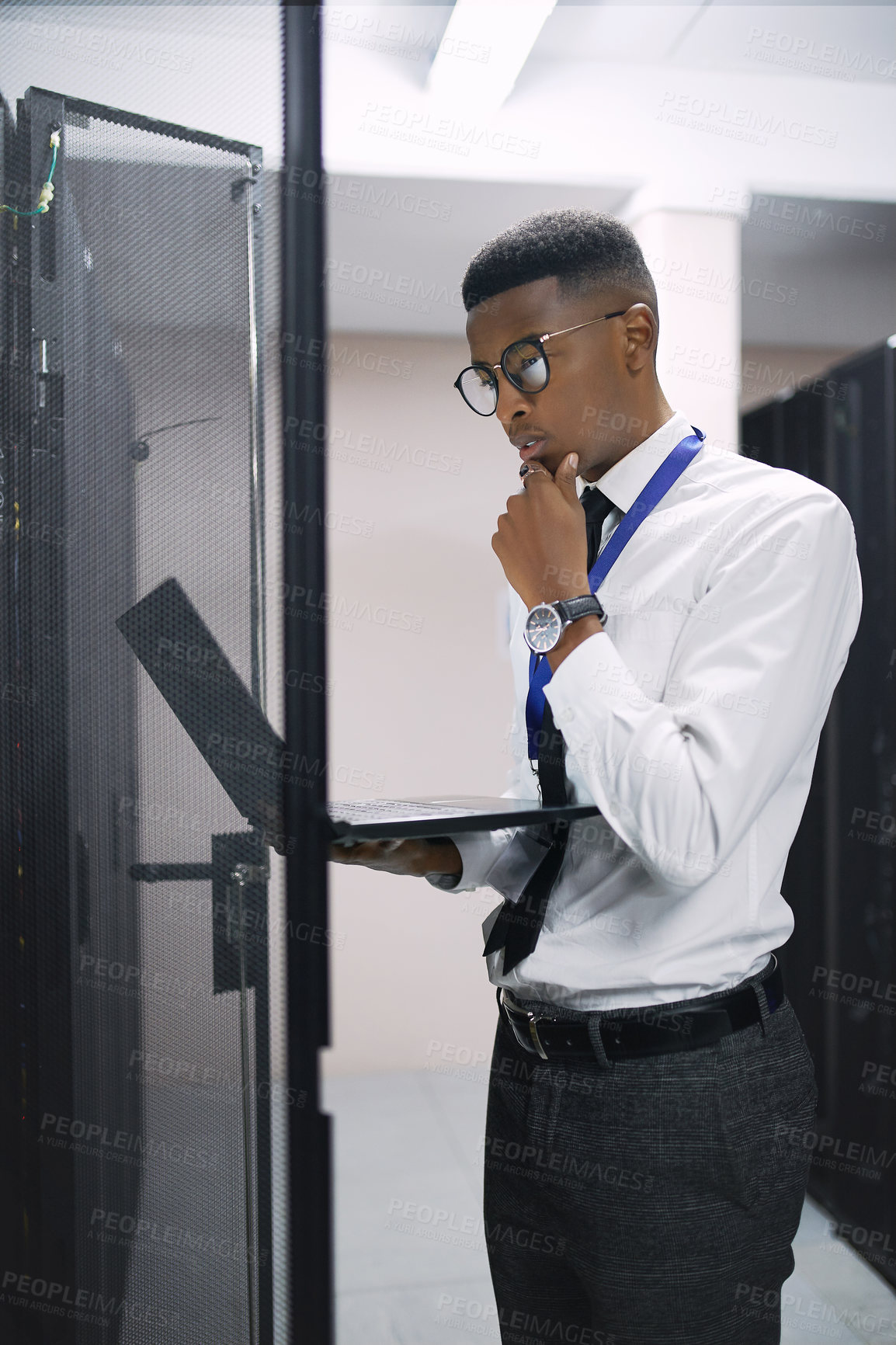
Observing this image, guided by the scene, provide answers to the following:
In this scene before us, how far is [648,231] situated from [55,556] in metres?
2.37

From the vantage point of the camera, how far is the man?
84cm

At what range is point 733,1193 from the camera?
3.17ft

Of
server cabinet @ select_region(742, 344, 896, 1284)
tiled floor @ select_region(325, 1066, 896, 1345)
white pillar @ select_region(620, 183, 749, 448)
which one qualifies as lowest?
tiled floor @ select_region(325, 1066, 896, 1345)

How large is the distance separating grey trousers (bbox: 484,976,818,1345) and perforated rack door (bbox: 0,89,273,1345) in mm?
315

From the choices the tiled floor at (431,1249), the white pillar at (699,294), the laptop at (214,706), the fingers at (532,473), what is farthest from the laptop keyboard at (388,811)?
the white pillar at (699,294)

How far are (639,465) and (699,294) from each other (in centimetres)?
196

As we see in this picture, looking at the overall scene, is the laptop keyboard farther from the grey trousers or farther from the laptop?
the grey trousers

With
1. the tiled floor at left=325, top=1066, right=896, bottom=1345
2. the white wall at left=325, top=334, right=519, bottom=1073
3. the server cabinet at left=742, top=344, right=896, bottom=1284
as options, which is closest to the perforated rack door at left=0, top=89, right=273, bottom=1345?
the tiled floor at left=325, top=1066, right=896, bottom=1345

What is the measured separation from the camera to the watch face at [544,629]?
89 cm

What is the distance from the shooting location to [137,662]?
931 mm

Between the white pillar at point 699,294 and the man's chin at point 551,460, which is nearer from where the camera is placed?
the man's chin at point 551,460

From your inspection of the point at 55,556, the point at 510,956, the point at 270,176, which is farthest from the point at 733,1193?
the point at 270,176

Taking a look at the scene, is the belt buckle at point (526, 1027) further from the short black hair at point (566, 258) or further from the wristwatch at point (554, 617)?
the short black hair at point (566, 258)

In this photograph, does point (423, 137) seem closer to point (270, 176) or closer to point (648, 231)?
point (648, 231)
